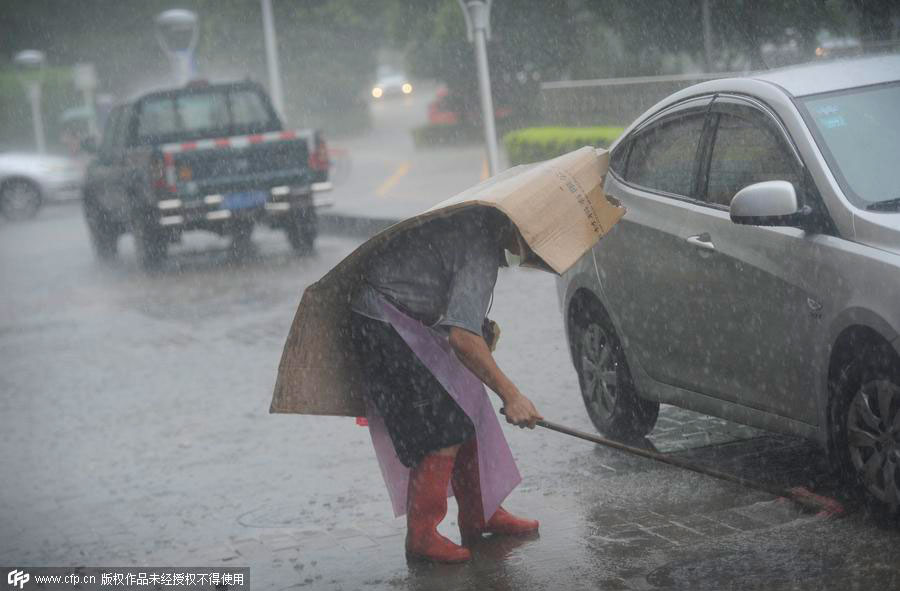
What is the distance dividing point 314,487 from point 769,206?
2749 millimetres

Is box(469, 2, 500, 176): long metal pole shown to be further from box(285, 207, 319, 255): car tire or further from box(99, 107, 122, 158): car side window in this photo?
box(99, 107, 122, 158): car side window

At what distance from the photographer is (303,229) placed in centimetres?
1748

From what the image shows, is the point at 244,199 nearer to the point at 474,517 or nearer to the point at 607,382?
the point at 607,382

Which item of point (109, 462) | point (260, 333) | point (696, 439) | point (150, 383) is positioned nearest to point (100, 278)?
point (260, 333)

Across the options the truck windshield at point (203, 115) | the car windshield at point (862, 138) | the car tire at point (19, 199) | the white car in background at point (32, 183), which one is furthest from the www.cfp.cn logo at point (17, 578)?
the white car in background at point (32, 183)

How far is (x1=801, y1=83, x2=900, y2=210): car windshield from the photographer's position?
16.9 ft

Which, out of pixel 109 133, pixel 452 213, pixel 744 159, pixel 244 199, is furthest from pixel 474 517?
pixel 109 133

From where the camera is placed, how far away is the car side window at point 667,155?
609 centimetres

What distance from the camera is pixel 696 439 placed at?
6734mm

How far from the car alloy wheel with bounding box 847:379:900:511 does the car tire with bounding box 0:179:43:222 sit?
27951 millimetres

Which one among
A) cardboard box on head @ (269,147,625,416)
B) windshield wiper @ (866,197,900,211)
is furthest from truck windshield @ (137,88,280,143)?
windshield wiper @ (866,197,900,211)

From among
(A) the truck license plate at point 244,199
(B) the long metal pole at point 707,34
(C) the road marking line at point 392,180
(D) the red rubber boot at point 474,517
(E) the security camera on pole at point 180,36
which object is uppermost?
(E) the security camera on pole at point 180,36

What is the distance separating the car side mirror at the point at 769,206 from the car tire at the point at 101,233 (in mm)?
15183

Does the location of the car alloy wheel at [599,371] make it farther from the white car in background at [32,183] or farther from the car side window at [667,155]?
the white car in background at [32,183]
